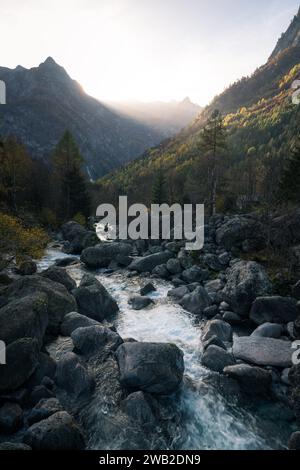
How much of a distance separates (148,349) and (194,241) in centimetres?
2061

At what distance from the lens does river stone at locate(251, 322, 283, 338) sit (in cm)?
1689

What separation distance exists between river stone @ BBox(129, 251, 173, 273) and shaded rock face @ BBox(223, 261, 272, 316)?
10680 millimetres

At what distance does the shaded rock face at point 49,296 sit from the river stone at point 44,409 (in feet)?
20.6

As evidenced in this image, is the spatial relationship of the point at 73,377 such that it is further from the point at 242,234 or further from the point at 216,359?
the point at 242,234

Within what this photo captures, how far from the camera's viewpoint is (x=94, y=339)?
16.0 metres

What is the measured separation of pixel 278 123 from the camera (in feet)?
367

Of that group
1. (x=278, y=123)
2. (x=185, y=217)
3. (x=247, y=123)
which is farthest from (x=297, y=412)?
(x=247, y=123)

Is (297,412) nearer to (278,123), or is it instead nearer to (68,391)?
(68,391)

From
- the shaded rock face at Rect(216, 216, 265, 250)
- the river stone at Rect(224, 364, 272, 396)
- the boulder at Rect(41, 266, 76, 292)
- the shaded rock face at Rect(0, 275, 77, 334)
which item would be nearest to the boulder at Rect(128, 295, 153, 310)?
the boulder at Rect(41, 266, 76, 292)

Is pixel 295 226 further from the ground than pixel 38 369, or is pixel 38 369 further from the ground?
pixel 295 226

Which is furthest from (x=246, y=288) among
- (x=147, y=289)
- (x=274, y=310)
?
(x=147, y=289)

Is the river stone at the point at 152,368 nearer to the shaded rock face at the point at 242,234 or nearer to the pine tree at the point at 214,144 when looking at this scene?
the shaded rock face at the point at 242,234

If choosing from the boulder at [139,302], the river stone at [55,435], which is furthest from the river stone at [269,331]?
the river stone at [55,435]

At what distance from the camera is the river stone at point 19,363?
488 inches
